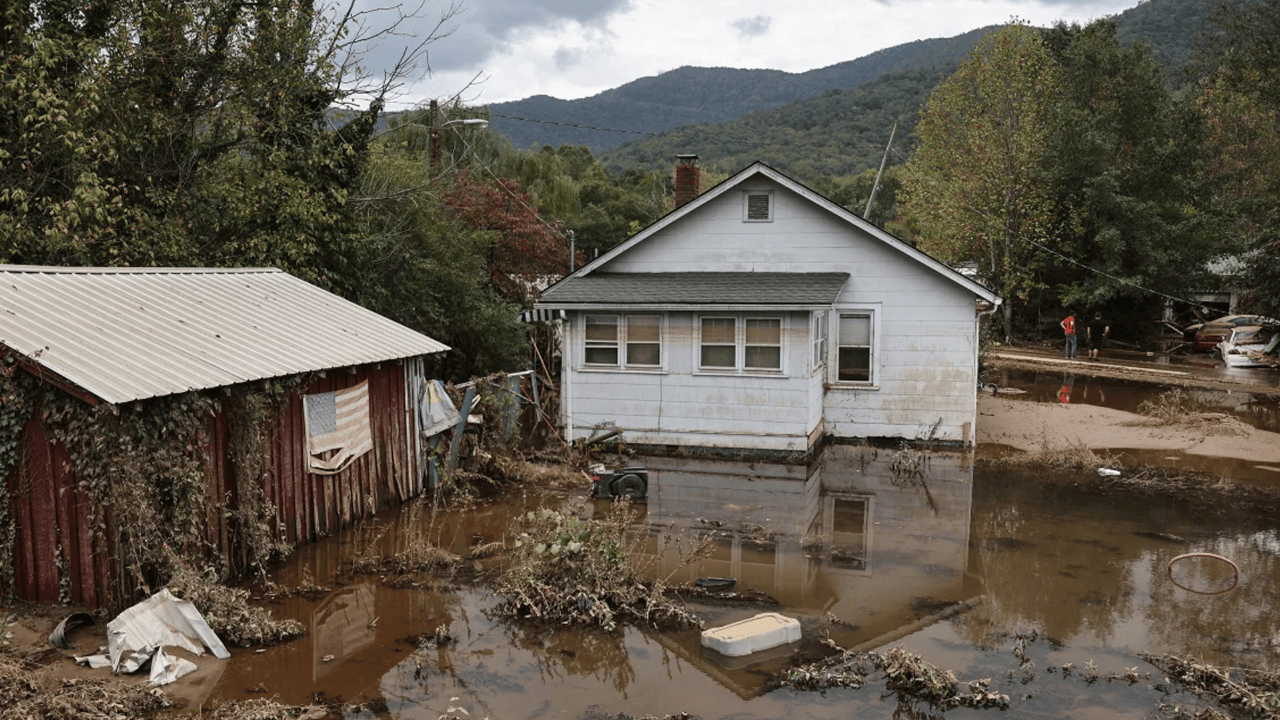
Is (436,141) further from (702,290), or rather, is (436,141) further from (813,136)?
(813,136)

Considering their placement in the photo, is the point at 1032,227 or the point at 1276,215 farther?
the point at 1032,227

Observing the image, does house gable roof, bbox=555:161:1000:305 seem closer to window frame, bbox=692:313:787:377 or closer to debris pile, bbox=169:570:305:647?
window frame, bbox=692:313:787:377

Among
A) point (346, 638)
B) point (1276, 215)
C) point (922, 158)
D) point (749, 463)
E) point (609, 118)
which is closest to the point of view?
point (346, 638)

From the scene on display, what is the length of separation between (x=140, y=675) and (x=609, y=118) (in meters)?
178

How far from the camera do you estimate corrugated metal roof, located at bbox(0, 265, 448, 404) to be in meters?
9.21

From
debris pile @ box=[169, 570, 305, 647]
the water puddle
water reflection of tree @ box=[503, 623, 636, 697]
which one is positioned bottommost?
the water puddle

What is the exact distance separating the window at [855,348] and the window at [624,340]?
411 centimetres

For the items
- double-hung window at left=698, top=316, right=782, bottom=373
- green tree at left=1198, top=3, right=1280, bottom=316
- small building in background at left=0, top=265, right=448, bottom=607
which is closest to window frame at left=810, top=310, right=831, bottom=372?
Answer: double-hung window at left=698, top=316, right=782, bottom=373

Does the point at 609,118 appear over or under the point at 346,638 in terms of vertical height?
over

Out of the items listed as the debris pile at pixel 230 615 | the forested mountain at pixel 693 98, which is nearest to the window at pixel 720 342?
the debris pile at pixel 230 615

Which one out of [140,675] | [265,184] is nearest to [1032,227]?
Answer: [265,184]

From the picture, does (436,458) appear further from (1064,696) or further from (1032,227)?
(1032,227)

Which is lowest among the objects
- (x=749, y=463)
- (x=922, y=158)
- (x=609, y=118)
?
(x=749, y=463)

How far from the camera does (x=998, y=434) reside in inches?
815
